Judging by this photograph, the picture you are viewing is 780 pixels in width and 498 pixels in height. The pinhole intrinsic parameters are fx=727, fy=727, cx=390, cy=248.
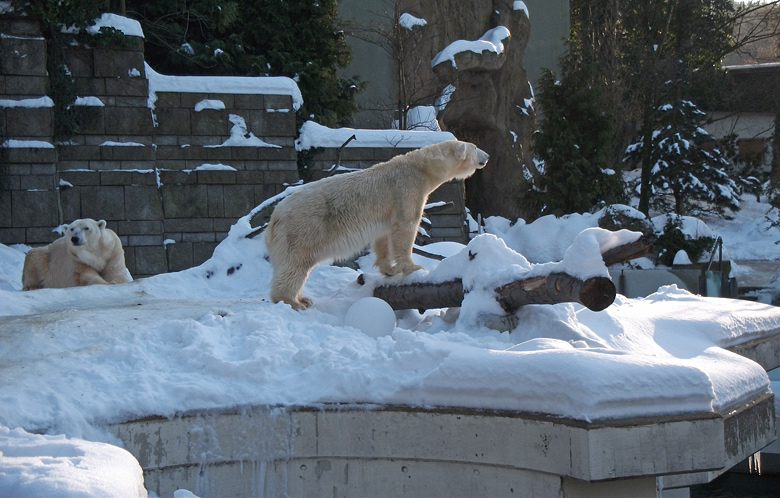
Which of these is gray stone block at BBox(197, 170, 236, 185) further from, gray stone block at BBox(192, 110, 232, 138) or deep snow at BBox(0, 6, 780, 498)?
deep snow at BBox(0, 6, 780, 498)

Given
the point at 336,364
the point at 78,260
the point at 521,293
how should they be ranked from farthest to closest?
the point at 78,260 < the point at 521,293 < the point at 336,364

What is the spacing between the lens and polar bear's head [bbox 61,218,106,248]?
6957 millimetres

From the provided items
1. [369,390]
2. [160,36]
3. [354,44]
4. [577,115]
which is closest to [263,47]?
[160,36]

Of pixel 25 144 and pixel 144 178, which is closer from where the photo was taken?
pixel 25 144

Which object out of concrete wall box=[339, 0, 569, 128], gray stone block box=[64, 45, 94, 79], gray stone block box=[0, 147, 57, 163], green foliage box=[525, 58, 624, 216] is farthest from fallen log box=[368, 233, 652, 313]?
concrete wall box=[339, 0, 569, 128]

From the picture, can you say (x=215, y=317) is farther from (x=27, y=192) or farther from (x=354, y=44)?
(x=354, y=44)

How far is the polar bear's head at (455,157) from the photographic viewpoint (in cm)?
538

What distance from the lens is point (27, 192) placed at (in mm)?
9227

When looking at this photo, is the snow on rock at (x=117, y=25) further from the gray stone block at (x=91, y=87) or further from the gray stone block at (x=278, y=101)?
the gray stone block at (x=278, y=101)

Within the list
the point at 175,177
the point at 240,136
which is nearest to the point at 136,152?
the point at 175,177

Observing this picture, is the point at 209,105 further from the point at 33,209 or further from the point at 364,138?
the point at 33,209

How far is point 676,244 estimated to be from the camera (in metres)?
12.5

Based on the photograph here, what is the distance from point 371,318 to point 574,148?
853cm

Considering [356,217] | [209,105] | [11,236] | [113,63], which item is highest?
[113,63]
